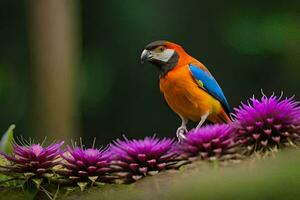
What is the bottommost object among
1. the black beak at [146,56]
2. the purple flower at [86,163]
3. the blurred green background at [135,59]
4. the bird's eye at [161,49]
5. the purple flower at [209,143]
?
the blurred green background at [135,59]

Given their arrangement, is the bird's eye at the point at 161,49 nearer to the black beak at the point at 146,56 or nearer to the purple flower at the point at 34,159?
the black beak at the point at 146,56

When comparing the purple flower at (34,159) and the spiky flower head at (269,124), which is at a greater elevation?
the spiky flower head at (269,124)

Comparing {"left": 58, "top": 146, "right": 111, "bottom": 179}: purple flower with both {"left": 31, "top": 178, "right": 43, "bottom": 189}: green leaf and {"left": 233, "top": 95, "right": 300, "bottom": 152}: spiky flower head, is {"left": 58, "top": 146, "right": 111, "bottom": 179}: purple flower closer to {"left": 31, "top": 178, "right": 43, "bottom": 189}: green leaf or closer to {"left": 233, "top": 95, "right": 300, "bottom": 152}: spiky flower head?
{"left": 31, "top": 178, "right": 43, "bottom": 189}: green leaf

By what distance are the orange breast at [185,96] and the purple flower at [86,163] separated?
0.72 metres

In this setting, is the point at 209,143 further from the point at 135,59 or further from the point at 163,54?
the point at 135,59

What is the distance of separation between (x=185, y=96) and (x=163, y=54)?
0.13 metres

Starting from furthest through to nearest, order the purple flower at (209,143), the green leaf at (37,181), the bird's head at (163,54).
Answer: the bird's head at (163,54) → the green leaf at (37,181) → the purple flower at (209,143)

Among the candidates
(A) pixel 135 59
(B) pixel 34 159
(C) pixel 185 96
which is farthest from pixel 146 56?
(A) pixel 135 59

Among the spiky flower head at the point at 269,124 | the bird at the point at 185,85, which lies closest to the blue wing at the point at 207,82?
the bird at the point at 185,85

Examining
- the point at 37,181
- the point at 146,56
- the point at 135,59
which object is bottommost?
the point at 135,59

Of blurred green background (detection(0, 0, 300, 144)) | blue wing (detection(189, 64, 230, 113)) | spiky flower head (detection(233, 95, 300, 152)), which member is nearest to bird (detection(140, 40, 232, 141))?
blue wing (detection(189, 64, 230, 113))

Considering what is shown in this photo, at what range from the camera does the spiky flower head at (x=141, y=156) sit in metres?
1.29

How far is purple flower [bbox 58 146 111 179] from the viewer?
4.37 ft

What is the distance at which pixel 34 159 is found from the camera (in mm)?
1359
